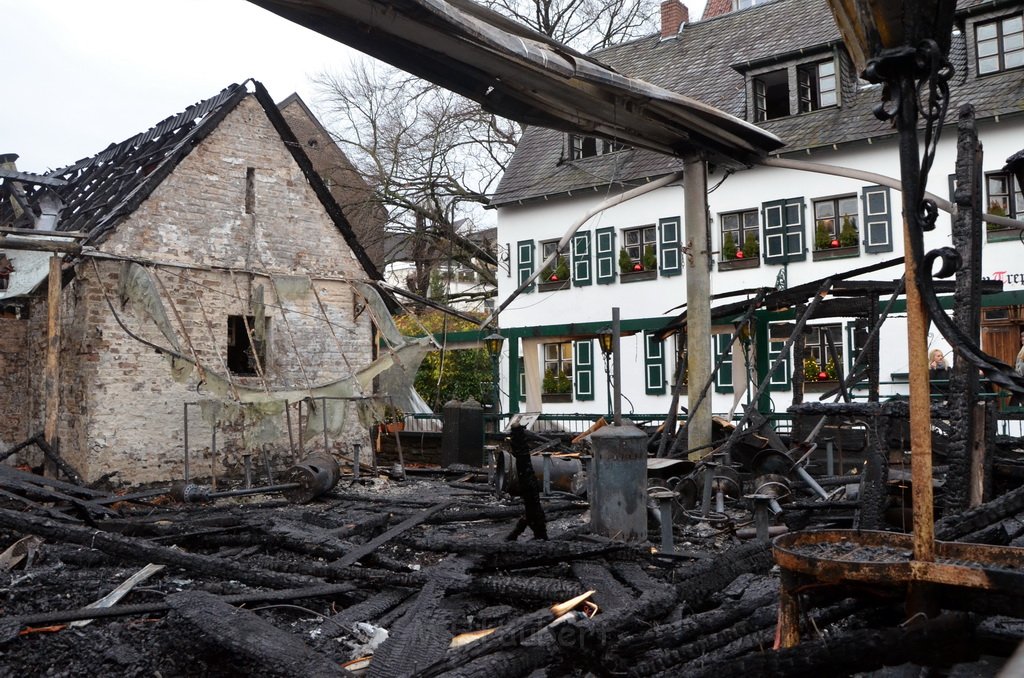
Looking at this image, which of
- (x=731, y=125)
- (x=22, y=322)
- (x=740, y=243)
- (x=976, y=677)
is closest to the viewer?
(x=976, y=677)

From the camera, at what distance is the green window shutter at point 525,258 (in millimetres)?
26578

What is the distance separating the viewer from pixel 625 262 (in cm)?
2456

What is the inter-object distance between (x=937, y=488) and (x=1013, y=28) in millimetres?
15782

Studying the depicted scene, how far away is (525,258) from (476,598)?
21004 millimetres

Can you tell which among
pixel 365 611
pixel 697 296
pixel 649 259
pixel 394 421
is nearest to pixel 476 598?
pixel 365 611

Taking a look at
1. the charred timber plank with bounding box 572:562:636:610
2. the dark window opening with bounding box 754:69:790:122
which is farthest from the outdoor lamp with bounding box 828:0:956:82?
the dark window opening with bounding box 754:69:790:122

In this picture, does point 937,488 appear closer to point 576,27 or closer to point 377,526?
point 377,526

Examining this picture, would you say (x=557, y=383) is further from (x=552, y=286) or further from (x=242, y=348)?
(x=242, y=348)

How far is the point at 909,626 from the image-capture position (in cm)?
294

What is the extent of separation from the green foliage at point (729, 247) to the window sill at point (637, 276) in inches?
78.7

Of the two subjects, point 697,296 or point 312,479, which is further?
point 312,479

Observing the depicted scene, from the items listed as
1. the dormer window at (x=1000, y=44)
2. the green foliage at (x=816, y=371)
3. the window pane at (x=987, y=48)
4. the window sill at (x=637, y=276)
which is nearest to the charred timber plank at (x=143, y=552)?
the green foliage at (x=816, y=371)

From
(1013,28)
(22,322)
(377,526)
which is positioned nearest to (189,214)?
(22,322)

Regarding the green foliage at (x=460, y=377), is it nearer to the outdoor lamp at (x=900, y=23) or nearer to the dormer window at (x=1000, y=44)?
the dormer window at (x=1000, y=44)
